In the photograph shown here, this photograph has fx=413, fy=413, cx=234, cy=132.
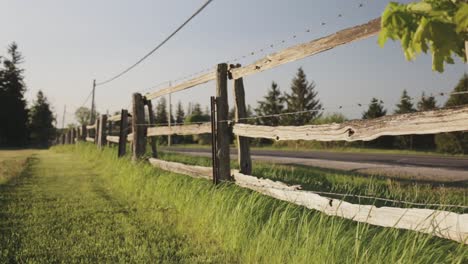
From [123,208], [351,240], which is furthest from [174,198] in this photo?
[351,240]

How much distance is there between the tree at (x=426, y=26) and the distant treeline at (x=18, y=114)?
5640 cm

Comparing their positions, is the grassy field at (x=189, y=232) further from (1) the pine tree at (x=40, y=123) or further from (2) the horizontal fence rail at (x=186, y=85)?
(1) the pine tree at (x=40, y=123)

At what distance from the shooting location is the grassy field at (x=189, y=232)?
9.66 ft

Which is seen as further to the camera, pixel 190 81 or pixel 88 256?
pixel 190 81

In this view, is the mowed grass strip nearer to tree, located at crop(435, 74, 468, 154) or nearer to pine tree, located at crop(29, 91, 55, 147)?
tree, located at crop(435, 74, 468, 154)

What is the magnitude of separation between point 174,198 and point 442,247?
3919 mm

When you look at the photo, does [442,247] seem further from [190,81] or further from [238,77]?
[190,81]

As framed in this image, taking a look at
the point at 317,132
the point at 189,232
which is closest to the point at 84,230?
the point at 189,232

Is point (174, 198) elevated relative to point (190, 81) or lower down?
lower down

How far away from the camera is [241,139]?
5.54 m

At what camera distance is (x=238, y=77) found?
565 cm

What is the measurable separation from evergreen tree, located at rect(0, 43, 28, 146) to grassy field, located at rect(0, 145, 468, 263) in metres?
49.9

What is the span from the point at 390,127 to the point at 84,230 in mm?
3613

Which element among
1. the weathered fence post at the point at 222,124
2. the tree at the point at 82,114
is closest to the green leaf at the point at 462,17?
the weathered fence post at the point at 222,124
